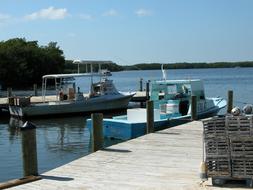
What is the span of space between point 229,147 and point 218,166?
37 centimetres

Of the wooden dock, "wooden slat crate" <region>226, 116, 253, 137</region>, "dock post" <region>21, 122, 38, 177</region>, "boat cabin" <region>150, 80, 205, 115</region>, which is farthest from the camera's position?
"boat cabin" <region>150, 80, 205, 115</region>

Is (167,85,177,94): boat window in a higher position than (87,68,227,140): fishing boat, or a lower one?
higher

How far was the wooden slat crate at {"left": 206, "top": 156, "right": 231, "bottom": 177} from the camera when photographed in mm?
8055

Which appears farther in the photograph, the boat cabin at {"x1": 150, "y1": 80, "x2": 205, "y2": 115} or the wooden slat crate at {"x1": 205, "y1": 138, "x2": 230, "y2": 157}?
the boat cabin at {"x1": 150, "y1": 80, "x2": 205, "y2": 115}

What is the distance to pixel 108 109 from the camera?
1330 inches

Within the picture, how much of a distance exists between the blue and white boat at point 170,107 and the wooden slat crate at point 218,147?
934 cm

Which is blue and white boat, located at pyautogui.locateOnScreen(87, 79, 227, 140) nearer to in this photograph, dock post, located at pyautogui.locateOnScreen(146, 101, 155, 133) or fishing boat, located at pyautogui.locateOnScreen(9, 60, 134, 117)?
dock post, located at pyautogui.locateOnScreen(146, 101, 155, 133)

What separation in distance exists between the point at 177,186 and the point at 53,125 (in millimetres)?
20918

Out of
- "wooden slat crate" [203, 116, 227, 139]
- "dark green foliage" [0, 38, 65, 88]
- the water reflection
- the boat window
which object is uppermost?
"dark green foliage" [0, 38, 65, 88]

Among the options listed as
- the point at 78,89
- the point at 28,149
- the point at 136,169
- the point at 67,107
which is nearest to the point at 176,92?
the point at 67,107

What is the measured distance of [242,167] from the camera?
26.3 feet

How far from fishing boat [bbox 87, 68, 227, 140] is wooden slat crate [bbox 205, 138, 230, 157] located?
30.6 ft

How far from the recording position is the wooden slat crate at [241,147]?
7.96m

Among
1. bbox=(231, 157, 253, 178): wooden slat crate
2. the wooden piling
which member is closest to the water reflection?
the wooden piling
